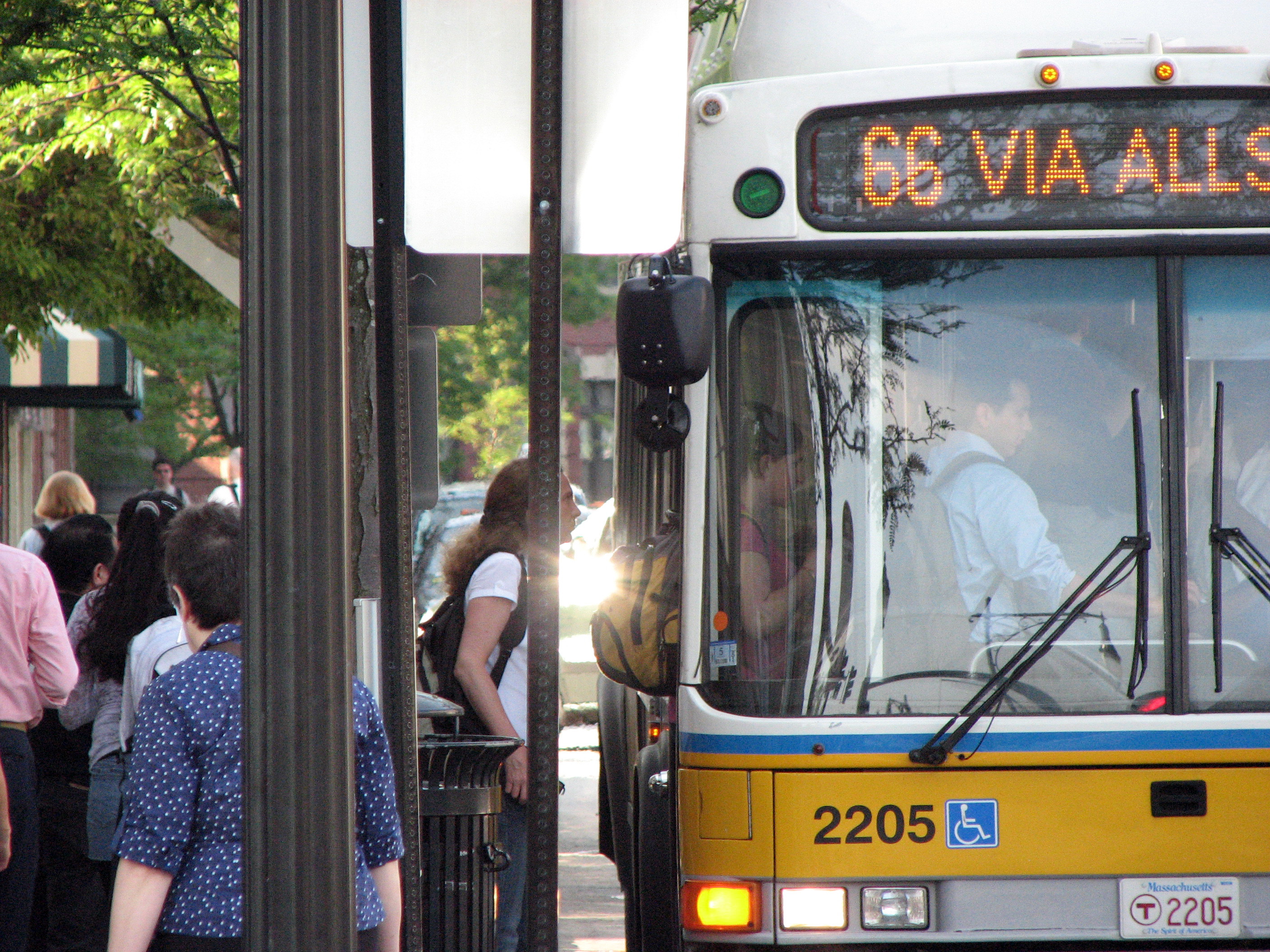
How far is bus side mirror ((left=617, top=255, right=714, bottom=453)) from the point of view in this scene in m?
3.80

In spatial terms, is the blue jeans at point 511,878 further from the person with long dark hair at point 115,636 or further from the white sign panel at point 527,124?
the white sign panel at point 527,124

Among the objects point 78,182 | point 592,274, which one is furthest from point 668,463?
point 592,274

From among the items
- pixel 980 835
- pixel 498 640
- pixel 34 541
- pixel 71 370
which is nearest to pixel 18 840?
pixel 498 640

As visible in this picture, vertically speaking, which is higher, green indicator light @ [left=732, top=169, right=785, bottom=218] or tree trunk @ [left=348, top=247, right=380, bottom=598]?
green indicator light @ [left=732, top=169, right=785, bottom=218]

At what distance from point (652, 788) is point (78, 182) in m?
7.80

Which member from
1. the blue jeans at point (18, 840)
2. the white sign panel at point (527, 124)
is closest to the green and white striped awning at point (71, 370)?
the blue jeans at point (18, 840)

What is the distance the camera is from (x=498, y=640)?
219 inches

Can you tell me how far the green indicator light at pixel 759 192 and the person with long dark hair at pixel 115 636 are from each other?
2.39 meters

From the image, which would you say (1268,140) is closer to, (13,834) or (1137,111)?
(1137,111)

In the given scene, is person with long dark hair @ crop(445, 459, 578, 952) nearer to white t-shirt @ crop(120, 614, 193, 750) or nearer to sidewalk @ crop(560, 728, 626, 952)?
→ white t-shirt @ crop(120, 614, 193, 750)

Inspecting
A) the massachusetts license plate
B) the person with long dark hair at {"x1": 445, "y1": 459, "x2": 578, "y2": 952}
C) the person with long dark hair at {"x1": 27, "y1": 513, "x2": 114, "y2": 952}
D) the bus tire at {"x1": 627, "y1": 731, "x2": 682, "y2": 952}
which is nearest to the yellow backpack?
the bus tire at {"x1": 627, "y1": 731, "x2": 682, "y2": 952}

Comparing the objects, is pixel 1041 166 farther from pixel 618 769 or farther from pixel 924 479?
pixel 618 769

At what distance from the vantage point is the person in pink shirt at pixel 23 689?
5.32 meters

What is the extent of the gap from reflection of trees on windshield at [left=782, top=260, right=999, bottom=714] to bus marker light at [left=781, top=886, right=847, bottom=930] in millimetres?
549
